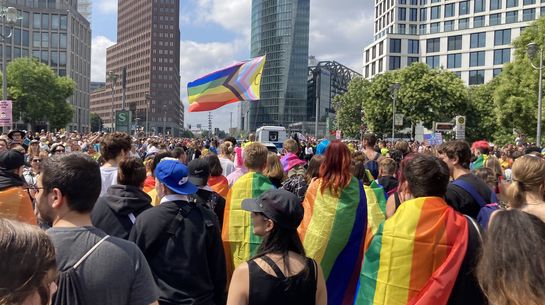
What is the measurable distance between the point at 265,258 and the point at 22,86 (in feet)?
226

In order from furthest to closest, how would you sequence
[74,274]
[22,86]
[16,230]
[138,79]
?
[138,79] → [22,86] → [74,274] → [16,230]

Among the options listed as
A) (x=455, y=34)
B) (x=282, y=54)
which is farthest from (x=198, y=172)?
(x=282, y=54)

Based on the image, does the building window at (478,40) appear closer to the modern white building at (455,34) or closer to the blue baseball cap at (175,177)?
the modern white building at (455,34)

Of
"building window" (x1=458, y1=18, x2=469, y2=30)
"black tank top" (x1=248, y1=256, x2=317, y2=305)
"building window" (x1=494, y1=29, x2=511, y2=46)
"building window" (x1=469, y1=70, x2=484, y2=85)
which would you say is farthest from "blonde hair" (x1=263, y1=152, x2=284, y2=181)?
"building window" (x1=458, y1=18, x2=469, y2=30)

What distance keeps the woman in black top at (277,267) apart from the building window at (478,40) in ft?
280

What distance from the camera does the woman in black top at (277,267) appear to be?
266 cm

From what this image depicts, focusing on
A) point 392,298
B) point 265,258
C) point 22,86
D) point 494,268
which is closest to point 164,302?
point 265,258

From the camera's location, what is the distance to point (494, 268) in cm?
177

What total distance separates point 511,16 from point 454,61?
10.8m

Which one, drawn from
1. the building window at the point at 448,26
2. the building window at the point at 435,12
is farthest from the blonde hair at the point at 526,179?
the building window at the point at 435,12

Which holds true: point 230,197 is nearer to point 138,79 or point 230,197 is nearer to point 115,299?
point 115,299

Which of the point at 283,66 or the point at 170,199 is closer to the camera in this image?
the point at 170,199

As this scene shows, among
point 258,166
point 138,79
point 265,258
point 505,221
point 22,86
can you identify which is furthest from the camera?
point 138,79

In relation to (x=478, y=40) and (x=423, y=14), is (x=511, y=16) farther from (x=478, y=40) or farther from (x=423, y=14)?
(x=423, y=14)
